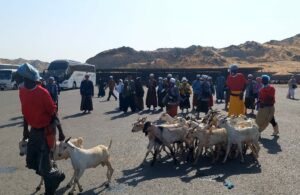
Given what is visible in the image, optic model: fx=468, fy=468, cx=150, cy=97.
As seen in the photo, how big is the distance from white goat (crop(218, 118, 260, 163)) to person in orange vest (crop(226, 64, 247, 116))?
12.6 feet

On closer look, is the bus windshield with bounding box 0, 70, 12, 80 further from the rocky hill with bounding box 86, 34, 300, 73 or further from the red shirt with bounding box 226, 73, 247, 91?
the rocky hill with bounding box 86, 34, 300, 73

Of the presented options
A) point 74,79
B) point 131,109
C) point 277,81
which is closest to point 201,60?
point 277,81

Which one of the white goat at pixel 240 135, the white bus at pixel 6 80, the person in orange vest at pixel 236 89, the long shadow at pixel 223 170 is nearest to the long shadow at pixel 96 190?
the long shadow at pixel 223 170

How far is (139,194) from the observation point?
8.38 meters

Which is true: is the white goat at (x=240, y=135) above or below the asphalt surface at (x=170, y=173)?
above

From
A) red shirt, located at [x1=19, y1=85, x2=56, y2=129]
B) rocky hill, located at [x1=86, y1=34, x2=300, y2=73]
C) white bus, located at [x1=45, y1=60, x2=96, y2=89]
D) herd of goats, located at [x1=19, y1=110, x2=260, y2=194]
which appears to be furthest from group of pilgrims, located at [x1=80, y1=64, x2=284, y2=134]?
rocky hill, located at [x1=86, y1=34, x2=300, y2=73]

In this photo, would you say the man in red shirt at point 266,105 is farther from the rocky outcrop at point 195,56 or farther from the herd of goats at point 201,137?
the rocky outcrop at point 195,56

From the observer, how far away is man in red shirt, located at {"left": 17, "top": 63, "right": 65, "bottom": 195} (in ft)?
23.9

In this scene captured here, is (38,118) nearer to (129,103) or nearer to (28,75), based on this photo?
(28,75)

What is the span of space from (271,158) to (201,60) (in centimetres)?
7765

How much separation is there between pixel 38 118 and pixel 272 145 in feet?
25.8

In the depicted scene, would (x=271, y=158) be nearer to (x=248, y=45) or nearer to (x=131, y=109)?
(x=131, y=109)

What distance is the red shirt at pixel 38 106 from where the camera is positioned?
7270mm

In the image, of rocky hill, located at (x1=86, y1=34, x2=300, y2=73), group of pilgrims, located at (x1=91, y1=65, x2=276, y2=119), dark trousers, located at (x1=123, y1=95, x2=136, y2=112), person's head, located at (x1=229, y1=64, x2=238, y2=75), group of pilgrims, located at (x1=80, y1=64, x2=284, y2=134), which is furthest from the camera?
rocky hill, located at (x1=86, y1=34, x2=300, y2=73)
